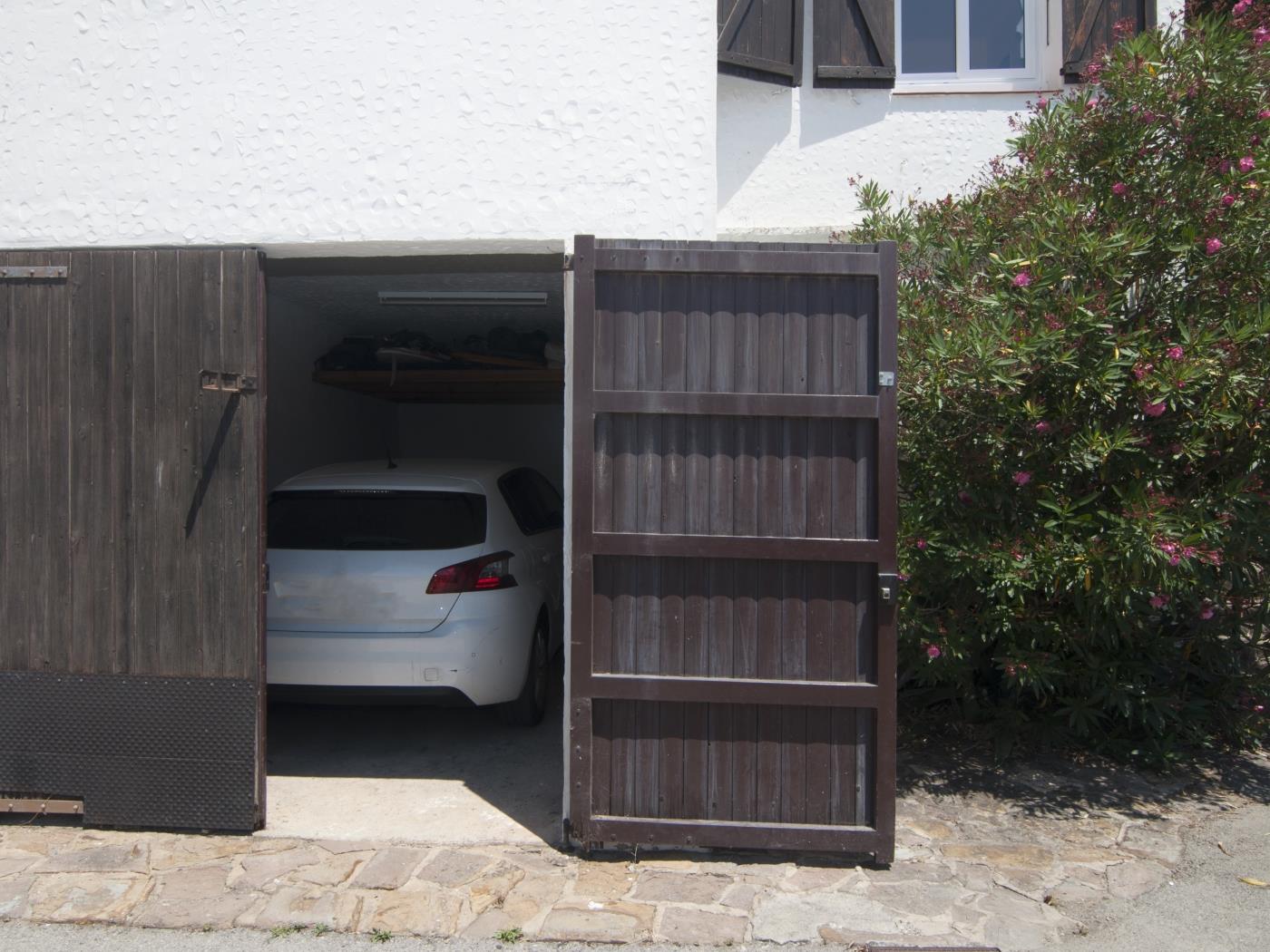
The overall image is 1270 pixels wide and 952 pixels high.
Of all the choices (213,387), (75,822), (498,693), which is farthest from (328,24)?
(75,822)

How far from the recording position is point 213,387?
4.71 m

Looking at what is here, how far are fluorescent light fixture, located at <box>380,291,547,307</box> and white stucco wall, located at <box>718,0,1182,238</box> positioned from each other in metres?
1.69

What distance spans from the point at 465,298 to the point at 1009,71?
4.06 meters

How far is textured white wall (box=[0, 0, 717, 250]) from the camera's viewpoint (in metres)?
4.75

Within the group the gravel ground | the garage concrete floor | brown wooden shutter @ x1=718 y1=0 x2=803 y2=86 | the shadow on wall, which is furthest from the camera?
the shadow on wall

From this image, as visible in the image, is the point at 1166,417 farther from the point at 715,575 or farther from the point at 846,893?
the point at 846,893

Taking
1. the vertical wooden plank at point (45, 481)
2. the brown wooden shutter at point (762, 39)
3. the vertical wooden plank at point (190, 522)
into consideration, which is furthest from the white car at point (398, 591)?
the brown wooden shutter at point (762, 39)

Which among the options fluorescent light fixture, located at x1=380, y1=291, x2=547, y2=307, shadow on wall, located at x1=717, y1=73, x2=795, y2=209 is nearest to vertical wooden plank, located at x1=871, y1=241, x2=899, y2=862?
shadow on wall, located at x1=717, y1=73, x2=795, y2=209

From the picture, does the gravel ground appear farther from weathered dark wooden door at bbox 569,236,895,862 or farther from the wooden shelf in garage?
the wooden shelf in garage

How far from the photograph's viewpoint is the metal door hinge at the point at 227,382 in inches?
186

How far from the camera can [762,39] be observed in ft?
21.2

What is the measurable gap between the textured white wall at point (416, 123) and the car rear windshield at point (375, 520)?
171 centimetres

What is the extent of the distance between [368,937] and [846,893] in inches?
74.6

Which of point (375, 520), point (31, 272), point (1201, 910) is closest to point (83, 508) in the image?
point (31, 272)
